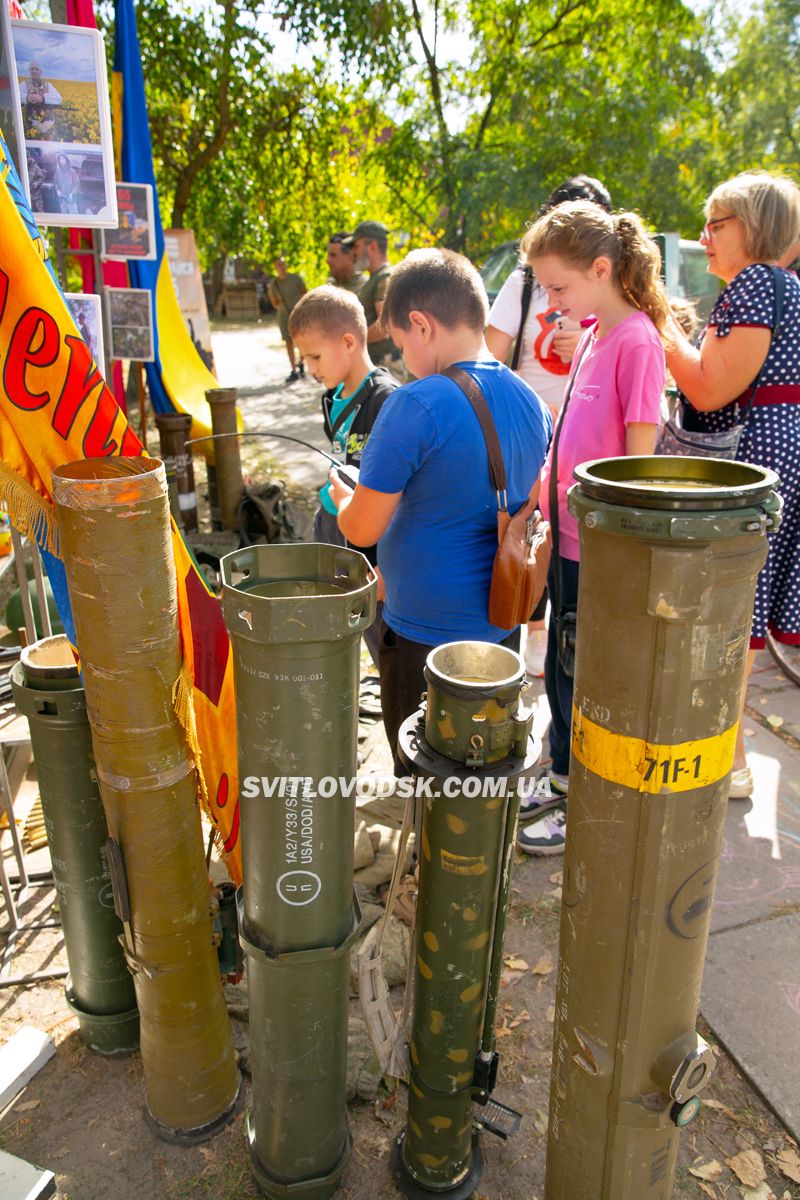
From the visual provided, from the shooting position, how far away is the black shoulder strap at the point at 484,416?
248 centimetres

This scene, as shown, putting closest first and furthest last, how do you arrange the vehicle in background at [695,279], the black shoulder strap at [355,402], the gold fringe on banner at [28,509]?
1. the gold fringe on banner at [28,509]
2. the black shoulder strap at [355,402]
3. the vehicle in background at [695,279]

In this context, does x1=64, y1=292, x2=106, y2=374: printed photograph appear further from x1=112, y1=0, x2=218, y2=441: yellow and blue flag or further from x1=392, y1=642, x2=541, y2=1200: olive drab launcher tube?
x1=112, y1=0, x2=218, y2=441: yellow and blue flag

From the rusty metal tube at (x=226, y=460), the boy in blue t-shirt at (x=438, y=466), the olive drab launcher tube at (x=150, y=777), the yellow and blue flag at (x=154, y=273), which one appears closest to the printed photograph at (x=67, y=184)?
the boy in blue t-shirt at (x=438, y=466)

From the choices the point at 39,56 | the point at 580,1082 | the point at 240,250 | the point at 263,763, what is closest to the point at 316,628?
the point at 263,763

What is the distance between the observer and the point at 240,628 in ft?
5.54

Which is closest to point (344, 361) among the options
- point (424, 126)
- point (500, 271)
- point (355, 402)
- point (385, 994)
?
point (355, 402)

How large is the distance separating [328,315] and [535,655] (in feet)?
7.42

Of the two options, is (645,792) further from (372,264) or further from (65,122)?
(372,264)

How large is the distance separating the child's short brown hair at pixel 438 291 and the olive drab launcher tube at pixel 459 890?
1070mm

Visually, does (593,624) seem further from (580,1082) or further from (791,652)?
(791,652)

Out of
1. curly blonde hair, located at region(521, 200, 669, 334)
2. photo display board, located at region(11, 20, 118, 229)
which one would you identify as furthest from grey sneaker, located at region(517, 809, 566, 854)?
photo display board, located at region(11, 20, 118, 229)

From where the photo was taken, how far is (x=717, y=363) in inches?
121

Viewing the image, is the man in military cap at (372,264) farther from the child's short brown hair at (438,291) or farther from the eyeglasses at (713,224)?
the child's short brown hair at (438,291)
